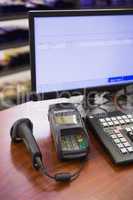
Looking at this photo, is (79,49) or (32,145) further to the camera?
(79,49)

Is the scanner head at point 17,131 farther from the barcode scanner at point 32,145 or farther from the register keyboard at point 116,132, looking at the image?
the register keyboard at point 116,132

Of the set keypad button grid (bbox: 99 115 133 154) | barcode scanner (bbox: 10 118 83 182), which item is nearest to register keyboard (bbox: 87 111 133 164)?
keypad button grid (bbox: 99 115 133 154)

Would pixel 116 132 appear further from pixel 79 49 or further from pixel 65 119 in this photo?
pixel 79 49

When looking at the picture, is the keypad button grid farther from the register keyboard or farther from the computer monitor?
the computer monitor

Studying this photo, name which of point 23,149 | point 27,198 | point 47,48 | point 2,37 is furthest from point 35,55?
point 2,37

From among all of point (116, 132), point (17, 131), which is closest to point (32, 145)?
point (17, 131)

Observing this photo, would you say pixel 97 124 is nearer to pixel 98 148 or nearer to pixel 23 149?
pixel 98 148

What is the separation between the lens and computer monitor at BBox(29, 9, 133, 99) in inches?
34.6

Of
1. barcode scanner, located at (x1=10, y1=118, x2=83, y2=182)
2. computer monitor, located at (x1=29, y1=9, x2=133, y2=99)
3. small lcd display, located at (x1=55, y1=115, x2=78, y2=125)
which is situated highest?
computer monitor, located at (x1=29, y1=9, x2=133, y2=99)

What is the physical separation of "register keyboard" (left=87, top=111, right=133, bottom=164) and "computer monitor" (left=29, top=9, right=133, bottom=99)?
122mm

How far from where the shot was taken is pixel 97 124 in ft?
2.98

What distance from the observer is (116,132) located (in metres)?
0.86

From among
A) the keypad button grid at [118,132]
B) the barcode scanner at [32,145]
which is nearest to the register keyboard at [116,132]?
the keypad button grid at [118,132]

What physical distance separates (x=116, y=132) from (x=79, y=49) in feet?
0.94
